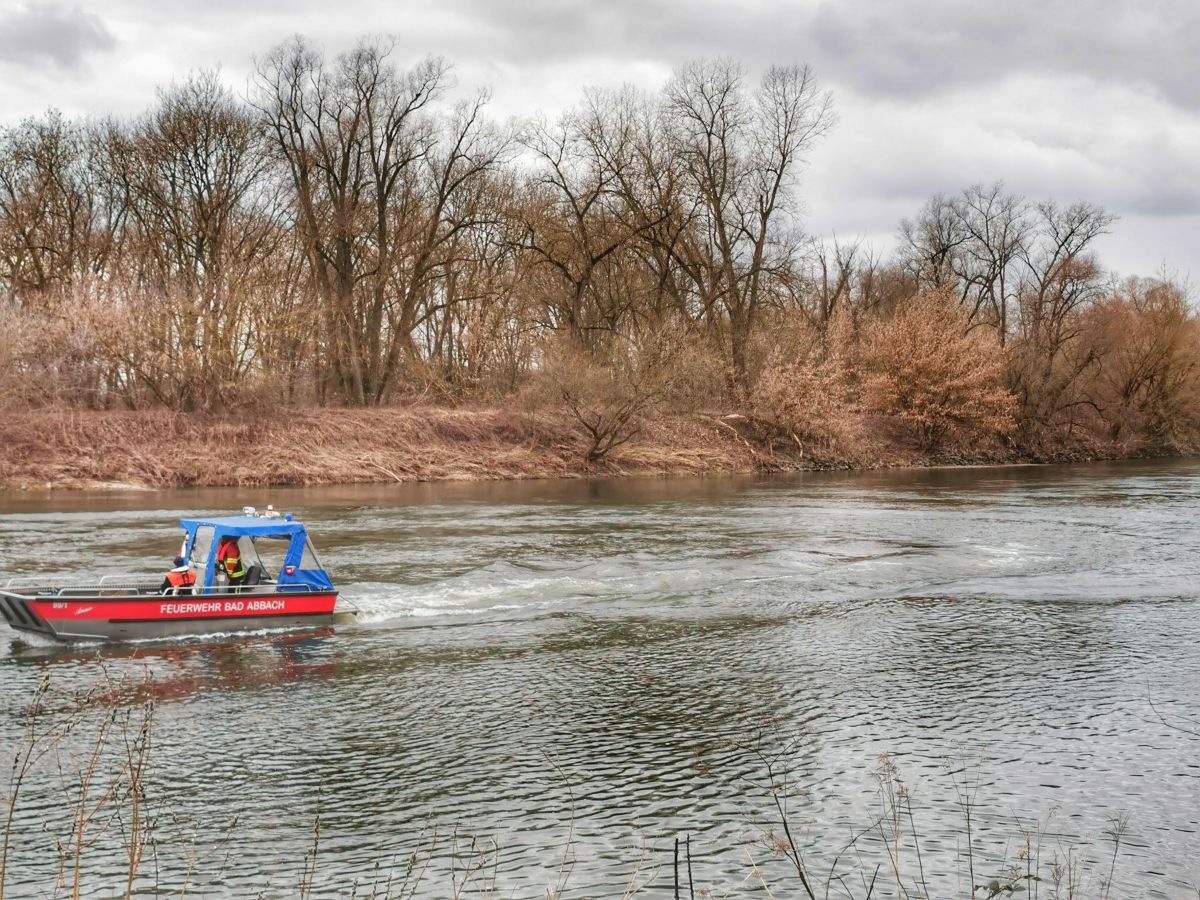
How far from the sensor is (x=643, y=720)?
13.2 metres

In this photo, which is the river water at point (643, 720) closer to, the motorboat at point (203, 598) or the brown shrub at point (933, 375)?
the motorboat at point (203, 598)

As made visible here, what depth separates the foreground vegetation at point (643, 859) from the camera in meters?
8.66

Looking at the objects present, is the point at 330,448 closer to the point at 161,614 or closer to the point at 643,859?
the point at 161,614

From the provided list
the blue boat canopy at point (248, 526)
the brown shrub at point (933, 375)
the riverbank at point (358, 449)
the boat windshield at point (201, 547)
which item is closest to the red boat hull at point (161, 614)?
the blue boat canopy at point (248, 526)

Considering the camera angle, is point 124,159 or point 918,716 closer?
point 918,716

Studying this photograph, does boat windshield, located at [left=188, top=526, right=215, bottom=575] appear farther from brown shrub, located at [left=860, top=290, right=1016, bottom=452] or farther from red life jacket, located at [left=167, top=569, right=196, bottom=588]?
brown shrub, located at [left=860, top=290, right=1016, bottom=452]

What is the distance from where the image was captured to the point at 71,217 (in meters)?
51.7

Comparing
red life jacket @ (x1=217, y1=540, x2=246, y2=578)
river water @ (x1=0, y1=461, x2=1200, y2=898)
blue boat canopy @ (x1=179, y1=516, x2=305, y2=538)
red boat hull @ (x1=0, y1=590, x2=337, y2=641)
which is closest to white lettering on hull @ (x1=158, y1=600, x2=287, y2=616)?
red boat hull @ (x1=0, y1=590, x2=337, y2=641)

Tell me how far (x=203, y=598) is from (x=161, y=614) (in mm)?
659

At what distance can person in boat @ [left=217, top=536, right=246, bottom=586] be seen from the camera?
1869cm

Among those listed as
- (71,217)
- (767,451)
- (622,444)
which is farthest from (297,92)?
(767,451)

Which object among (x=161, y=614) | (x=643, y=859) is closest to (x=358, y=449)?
(x=161, y=614)

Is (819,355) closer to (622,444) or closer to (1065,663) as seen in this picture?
Result: (622,444)

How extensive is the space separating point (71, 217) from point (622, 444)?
2797cm
